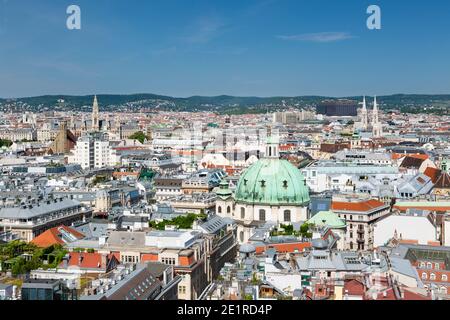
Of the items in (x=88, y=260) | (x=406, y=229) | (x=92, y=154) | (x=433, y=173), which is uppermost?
(x=92, y=154)

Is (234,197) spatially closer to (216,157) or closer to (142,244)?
(142,244)

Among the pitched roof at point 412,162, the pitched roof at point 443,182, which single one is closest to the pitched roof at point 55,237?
the pitched roof at point 443,182

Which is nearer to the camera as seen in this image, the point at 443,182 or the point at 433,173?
the point at 443,182

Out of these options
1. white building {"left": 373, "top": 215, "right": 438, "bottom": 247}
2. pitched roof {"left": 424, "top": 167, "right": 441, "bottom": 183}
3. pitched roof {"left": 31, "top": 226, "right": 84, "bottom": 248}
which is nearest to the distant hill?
pitched roof {"left": 424, "top": 167, "right": 441, "bottom": 183}

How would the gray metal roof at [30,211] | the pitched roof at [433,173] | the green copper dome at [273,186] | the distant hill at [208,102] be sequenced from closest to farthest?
the gray metal roof at [30,211], the green copper dome at [273,186], the pitched roof at [433,173], the distant hill at [208,102]

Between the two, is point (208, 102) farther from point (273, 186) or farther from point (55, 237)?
point (55, 237)

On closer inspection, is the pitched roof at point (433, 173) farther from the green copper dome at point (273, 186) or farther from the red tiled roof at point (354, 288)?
the red tiled roof at point (354, 288)

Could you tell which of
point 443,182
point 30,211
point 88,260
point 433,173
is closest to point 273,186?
point 30,211
